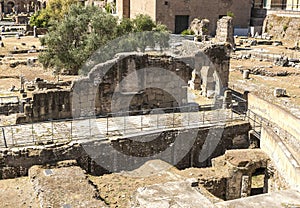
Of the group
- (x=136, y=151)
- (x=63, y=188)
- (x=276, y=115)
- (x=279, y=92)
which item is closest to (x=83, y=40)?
(x=279, y=92)

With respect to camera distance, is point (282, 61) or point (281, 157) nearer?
point (281, 157)

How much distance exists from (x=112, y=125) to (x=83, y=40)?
11.1 metres

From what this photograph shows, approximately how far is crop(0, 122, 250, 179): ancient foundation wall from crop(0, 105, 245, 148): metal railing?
352 mm

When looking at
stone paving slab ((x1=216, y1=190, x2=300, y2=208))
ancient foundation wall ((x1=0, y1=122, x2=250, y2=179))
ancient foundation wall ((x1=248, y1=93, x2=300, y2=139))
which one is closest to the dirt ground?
ancient foundation wall ((x1=0, y1=122, x2=250, y2=179))

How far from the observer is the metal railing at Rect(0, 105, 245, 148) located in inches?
543

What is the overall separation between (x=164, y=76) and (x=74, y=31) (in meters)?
10.0

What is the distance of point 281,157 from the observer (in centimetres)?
1302

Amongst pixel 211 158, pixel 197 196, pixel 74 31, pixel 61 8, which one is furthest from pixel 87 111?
pixel 61 8

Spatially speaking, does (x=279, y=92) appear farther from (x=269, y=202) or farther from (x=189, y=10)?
(x=189, y=10)

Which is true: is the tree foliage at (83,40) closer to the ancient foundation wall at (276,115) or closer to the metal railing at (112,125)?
the metal railing at (112,125)

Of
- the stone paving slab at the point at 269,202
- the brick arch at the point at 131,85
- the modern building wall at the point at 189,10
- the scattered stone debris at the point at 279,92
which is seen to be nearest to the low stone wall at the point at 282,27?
the modern building wall at the point at 189,10

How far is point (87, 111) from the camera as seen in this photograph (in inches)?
632

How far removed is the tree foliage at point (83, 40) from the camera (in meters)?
23.8

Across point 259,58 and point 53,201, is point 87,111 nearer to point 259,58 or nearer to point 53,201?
point 53,201
